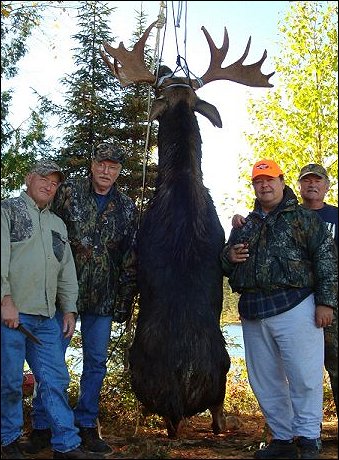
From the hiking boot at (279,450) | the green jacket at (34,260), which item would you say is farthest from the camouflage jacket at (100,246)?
the hiking boot at (279,450)

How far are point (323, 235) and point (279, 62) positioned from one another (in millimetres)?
5947

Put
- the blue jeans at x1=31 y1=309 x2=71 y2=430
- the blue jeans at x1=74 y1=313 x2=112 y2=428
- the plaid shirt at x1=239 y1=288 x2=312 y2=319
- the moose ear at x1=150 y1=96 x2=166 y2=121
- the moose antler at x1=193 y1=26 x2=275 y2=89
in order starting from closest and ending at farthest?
the plaid shirt at x1=239 y1=288 x2=312 y2=319
the blue jeans at x1=31 y1=309 x2=71 y2=430
the blue jeans at x1=74 y1=313 x2=112 y2=428
the moose ear at x1=150 y1=96 x2=166 y2=121
the moose antler at x1=193 y1=26 x2=275 y2=89

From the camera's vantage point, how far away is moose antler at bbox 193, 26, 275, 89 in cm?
680

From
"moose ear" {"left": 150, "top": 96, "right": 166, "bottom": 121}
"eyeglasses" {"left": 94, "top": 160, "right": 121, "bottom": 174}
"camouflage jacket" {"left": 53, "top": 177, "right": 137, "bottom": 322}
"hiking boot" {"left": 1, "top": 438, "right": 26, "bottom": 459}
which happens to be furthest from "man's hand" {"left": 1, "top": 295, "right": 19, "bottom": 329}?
"moose ear" {"left": 150, "top": 96, "right": 166, "bottom": 121}

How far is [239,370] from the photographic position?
9.20 meters

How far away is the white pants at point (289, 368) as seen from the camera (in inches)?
185

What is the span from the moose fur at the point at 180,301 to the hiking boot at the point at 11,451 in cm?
114

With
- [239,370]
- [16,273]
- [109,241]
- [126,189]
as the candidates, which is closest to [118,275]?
[109,241]

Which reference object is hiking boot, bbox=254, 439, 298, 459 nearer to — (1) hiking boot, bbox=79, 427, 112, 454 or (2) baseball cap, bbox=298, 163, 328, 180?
(1) hiking boot, bbox=79, 427, 112, 454

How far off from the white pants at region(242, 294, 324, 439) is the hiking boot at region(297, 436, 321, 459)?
0.12ft

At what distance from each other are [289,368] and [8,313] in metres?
2.12

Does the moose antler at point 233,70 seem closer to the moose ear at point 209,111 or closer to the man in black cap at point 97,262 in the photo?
the moose ear at point 209,111

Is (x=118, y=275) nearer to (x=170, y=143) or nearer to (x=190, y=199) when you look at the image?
(x=190, y=199)

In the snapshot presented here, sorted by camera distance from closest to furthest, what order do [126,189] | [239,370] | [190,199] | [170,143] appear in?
[190,199] → [170,143] → [126,189] → [239,370]
